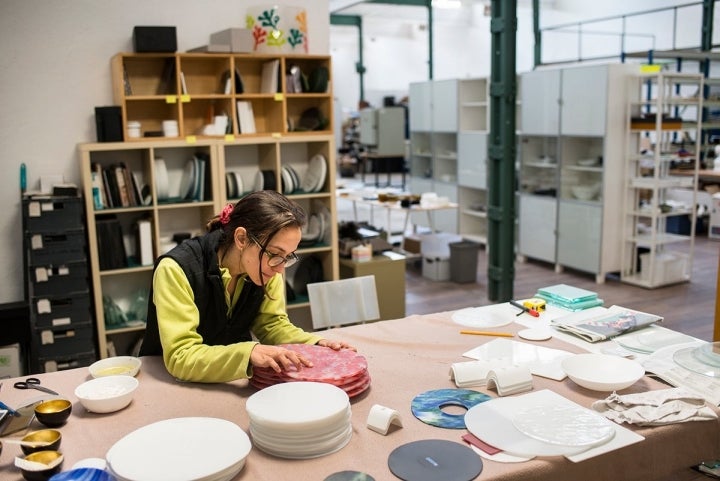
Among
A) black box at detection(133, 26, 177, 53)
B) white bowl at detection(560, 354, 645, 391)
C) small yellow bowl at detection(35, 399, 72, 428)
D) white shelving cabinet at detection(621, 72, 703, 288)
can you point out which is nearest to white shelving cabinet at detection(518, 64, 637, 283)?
white shelving cabinet at detection(621, 72, 703, 288)

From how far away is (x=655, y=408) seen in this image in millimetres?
1848

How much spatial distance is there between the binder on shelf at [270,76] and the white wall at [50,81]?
0.69 meters

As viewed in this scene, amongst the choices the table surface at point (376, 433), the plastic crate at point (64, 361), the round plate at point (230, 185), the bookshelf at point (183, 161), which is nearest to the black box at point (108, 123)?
the bookshelf at point (183, 161)

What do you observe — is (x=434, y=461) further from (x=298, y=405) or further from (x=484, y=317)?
(x=484, y=317)

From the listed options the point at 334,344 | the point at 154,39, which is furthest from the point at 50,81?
the point at 334,344

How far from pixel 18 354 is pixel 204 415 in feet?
8.37

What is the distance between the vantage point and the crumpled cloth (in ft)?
5.93

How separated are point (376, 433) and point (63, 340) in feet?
9.70

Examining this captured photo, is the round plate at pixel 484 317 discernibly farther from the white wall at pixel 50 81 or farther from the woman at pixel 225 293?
the white wall at pixel 50 81

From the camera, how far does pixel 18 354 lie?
3889 mm

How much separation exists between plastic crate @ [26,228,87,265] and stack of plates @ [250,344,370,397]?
243 centimetres

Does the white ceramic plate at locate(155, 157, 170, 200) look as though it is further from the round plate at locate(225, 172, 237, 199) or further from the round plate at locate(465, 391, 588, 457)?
the round plate at locate(465, 391, 588, 457)

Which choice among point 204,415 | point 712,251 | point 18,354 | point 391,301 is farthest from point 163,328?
point 712,251

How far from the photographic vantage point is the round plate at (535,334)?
2.47 m
